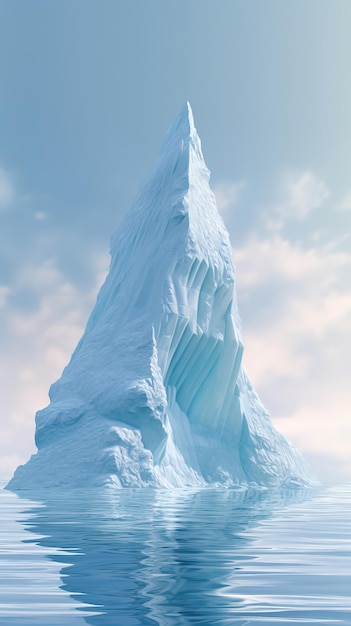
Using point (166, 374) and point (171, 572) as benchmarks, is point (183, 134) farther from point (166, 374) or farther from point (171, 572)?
point (171, 572)

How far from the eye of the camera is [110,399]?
21.4 m

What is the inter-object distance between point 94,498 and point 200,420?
10173mm

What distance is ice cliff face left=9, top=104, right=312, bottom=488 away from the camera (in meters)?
20.9

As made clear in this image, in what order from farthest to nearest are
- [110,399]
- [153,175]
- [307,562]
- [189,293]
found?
[153,175] → [189,293] → [110,399] → [307,562]

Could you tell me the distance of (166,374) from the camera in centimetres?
2431

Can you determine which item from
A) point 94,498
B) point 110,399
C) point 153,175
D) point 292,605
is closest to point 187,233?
point 153,175

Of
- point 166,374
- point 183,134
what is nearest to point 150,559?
point 166,374

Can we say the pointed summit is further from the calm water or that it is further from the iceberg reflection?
the calm water

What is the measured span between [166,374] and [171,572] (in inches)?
740

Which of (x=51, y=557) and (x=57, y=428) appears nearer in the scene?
(x=51, y=557)

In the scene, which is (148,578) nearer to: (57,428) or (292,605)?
(292,605)

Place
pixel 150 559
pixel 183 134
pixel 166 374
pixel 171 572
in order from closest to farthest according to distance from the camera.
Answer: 1. pixel 171 572
2. pixel 150 559
3. pixel 166 374
4. pixel 183 134

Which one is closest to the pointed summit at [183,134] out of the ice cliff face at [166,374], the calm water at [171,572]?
the ice cliff face at [166,374]

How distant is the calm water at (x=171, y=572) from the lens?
14.0 ft
